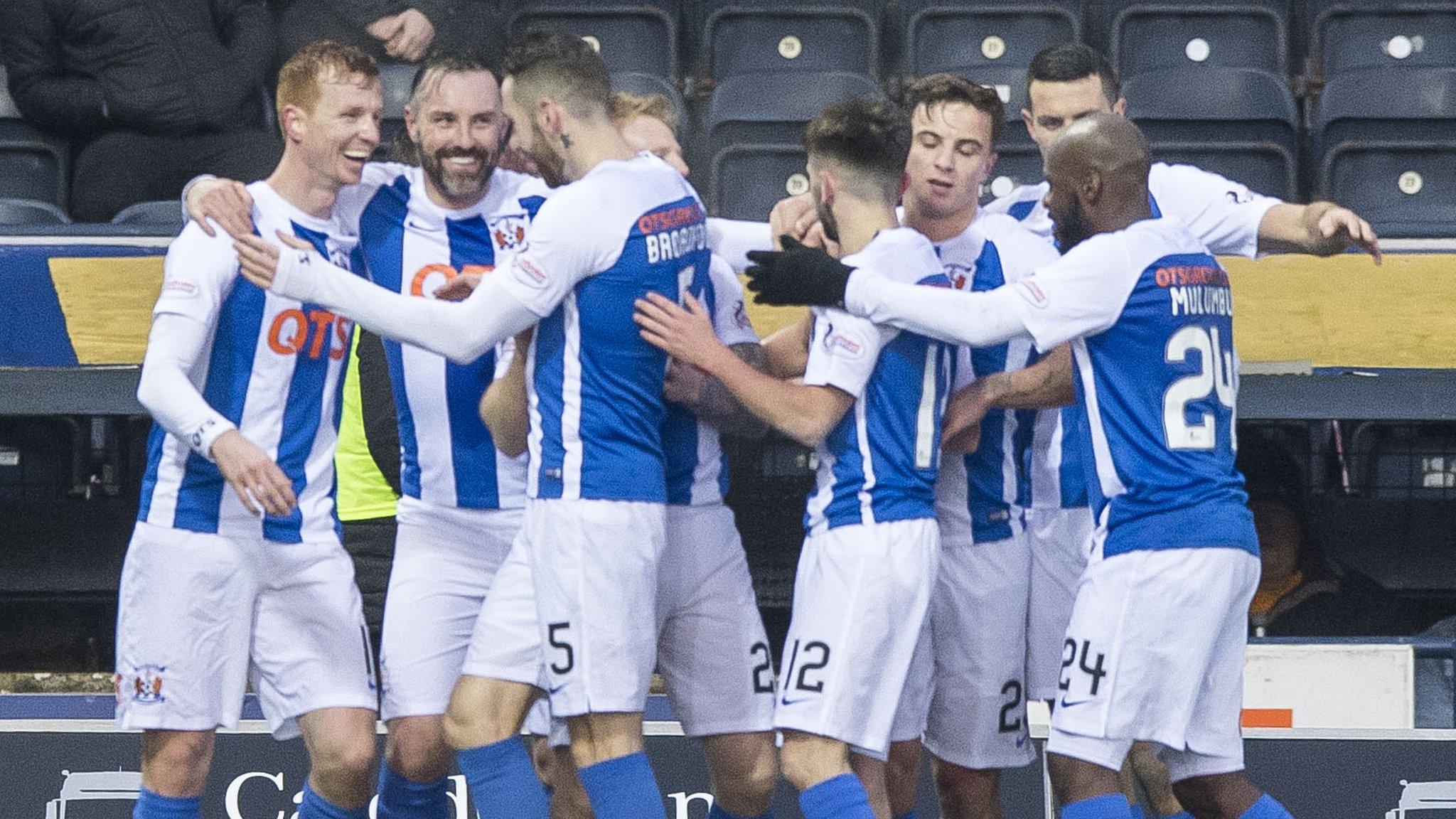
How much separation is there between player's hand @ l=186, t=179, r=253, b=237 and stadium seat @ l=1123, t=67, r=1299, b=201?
12.3 ft

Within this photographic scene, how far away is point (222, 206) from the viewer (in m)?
4.84

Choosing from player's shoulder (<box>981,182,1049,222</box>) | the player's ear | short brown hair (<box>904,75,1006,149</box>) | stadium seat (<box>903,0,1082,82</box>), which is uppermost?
stadium seat (<box>903,0,1082,82</box>)

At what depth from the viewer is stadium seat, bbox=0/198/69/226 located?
22.9 feet

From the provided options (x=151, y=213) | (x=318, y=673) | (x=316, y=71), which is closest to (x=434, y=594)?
(x=318, y=673)

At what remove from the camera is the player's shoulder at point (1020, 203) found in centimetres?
546

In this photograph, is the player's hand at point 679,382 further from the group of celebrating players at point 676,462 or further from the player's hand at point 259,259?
the player's hand at point 259,259

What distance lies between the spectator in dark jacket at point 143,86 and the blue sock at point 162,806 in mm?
2920

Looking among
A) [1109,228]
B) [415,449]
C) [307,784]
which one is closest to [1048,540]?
[1109,228]

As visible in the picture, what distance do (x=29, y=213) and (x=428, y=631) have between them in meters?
2.87

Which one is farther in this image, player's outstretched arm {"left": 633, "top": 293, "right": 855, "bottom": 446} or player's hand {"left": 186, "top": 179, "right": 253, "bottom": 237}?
player's hand {"left": 186, "top": 179, "right": 253, "bottom": 237}

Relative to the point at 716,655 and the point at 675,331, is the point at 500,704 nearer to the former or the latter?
the point at 716,655

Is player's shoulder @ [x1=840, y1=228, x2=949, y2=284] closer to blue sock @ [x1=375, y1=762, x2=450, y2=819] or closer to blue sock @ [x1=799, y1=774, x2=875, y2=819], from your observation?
blue sock @ [x1=799, y1=774, x2=875, y2=819]

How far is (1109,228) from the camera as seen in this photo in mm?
4688

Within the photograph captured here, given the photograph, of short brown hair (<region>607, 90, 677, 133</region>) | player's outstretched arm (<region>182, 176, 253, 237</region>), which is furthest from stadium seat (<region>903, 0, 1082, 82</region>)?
player's outstretched arm (<region>182, 176, 253, 237</region>)
